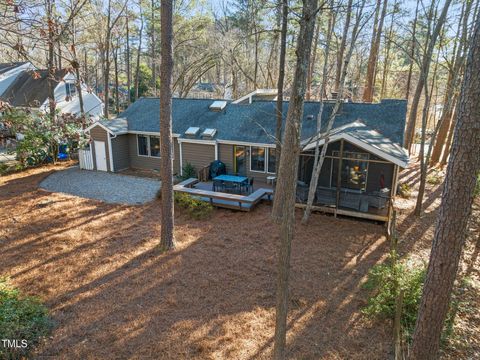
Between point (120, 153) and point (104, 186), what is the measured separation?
9.76ft

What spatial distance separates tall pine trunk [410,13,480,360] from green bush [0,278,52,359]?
5781 mm

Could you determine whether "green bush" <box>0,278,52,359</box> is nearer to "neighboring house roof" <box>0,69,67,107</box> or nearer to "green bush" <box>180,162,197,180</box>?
"green bush" <box>180,162,197,180</box>

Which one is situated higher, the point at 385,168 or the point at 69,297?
the point at 385,168

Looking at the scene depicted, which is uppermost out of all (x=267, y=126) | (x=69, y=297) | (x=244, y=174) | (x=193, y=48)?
(x=193, y=48)

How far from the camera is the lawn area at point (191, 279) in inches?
222

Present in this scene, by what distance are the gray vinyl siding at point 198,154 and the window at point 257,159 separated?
6.22 feet

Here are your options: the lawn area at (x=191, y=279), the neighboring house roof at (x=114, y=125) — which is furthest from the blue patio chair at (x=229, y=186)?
the neighboring house roof at (x=114, y=125)

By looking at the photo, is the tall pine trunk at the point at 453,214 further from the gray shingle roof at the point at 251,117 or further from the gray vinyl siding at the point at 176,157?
the gray vinyl siding at the point at 176,157

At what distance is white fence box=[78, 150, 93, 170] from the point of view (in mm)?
17109

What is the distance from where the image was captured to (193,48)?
83.7 feet


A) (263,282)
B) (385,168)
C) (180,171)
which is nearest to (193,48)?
(180,171)

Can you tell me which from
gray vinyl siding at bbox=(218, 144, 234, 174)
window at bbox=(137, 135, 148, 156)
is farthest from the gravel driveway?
gray vinyl siding at bbox=(218, 144, 234, 174)

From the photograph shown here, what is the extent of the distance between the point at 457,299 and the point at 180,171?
484 inches

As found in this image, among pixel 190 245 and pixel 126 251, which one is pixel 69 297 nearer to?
pixel 126 251
